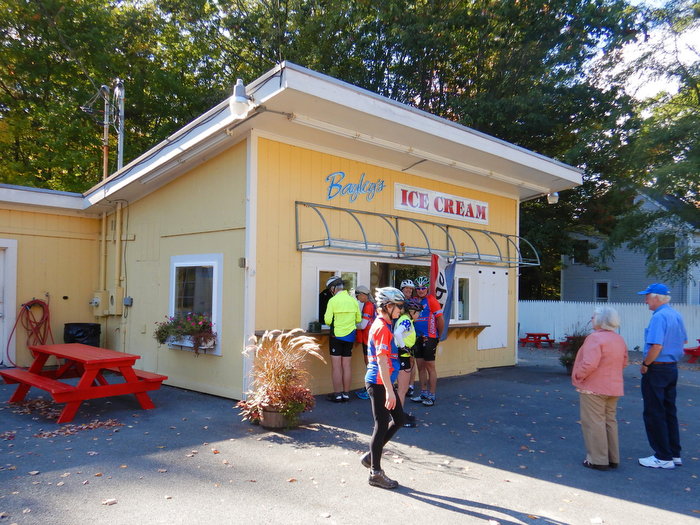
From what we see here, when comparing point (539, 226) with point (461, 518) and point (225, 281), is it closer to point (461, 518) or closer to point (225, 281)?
point (225, 281)

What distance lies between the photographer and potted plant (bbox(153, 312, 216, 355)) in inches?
324

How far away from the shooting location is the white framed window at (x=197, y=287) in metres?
8.38

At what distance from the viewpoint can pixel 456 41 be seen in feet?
63.4

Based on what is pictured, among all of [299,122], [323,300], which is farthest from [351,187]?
[323,300]

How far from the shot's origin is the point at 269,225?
8.18 metres

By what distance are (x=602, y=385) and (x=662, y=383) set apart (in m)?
0.67

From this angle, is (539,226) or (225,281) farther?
(539,226)

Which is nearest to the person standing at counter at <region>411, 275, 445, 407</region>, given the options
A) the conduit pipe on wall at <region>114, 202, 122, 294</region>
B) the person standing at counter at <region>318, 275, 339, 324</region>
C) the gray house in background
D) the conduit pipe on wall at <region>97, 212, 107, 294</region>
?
the person standing at counter at <region>318, 275, 339, 324</region>

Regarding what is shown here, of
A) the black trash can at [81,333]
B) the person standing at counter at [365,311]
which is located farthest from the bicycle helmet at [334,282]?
the black trash can at [81,333]

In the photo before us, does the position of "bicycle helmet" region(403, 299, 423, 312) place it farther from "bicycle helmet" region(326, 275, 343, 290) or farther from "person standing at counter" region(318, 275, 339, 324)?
"person standing at counter" region(318, 275, 339, 324)

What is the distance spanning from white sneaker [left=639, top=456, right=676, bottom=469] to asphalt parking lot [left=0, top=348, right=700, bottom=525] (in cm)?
10

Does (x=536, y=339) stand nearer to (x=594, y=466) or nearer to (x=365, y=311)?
(x=365, y=311)

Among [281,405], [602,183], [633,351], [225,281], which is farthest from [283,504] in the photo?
[602,183]

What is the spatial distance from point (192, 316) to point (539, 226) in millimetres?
16828
